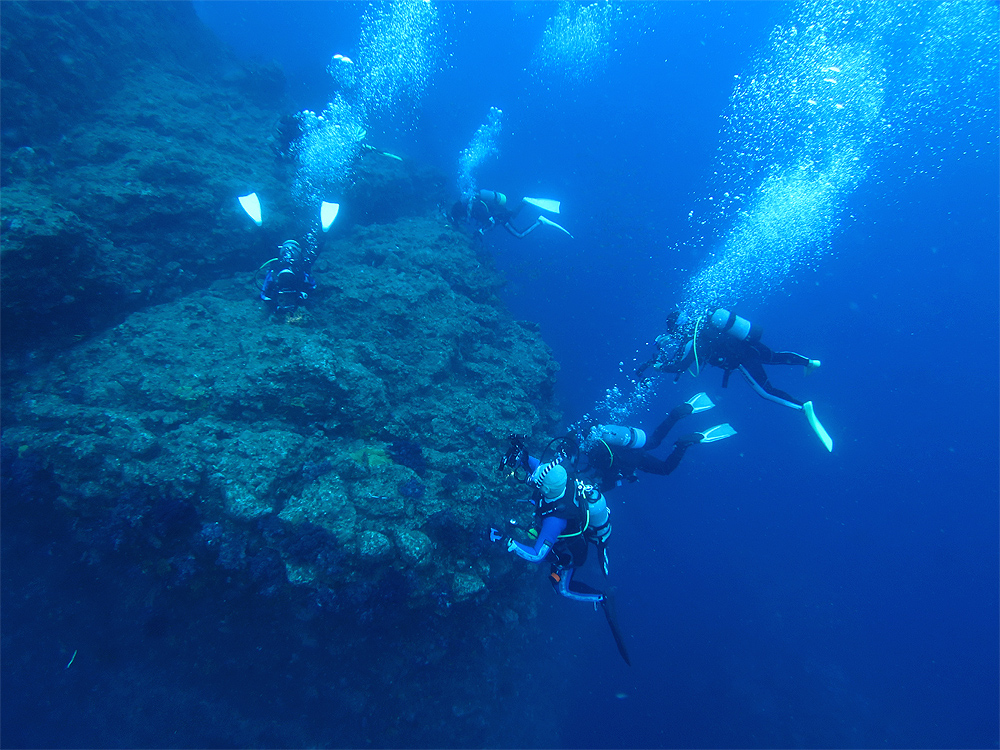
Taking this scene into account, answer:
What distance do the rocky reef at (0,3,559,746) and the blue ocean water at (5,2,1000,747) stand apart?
2.80ft

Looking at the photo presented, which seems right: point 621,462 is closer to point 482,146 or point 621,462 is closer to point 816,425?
point 816,425

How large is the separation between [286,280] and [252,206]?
250 cm

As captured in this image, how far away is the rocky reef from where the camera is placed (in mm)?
4141

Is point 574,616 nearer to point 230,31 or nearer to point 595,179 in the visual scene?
point 595,179

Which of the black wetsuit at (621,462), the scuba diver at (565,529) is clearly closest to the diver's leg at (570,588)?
the scuba diver at (565,529)

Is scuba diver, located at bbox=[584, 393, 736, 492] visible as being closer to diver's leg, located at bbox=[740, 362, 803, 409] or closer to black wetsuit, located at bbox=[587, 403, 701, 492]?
black wetsuit, located at bbox=[587, 403, 701, 492]

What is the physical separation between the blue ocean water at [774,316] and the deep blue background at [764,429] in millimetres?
127

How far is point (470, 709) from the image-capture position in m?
7.30

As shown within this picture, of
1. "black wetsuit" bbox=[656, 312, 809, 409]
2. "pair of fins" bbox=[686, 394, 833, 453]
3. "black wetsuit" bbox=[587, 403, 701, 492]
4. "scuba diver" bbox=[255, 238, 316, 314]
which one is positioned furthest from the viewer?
"pair of fins" bbox=[686, 394, 833, 453]

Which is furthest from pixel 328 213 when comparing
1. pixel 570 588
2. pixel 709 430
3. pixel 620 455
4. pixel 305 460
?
pixel 709 430

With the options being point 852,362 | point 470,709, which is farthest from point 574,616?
point 852,362

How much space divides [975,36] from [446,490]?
55920 millimetres

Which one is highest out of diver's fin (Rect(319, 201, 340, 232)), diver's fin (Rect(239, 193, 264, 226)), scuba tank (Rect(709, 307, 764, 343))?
diver's fin (Rect(319, 201, 340, 232))

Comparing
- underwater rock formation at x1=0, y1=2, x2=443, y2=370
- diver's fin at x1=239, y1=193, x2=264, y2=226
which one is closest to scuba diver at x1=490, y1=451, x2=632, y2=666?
underwater rock formation at x1=0, y1=2, x2=443, y2=370
